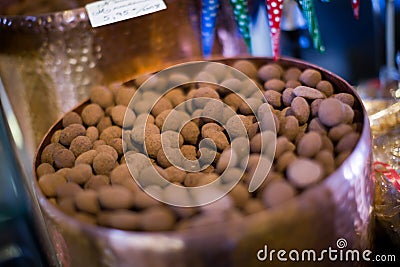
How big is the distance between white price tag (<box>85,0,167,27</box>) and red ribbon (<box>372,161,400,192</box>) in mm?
444

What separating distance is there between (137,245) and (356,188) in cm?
24

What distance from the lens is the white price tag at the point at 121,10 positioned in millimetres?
767

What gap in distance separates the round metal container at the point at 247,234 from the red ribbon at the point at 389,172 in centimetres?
23

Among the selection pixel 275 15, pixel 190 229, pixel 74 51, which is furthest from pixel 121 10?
pixel 190 229

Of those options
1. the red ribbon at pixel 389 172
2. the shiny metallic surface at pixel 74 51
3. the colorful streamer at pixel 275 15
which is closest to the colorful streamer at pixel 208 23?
the shiny metallic surface at pixel 74 51

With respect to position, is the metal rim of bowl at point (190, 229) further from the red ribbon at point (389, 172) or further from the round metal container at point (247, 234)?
the red ribbon at point (389, 172)

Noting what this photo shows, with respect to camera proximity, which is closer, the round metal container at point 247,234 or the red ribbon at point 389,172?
the round metal container at point 247,234

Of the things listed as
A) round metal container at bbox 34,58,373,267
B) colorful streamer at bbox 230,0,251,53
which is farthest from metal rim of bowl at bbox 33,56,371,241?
colorful streamer at bbox 230,0,251,53

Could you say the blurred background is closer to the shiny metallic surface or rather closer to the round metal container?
the shiny metallic surface

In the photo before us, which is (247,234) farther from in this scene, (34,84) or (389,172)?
(34,84)

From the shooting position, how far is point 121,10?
769 millimetres

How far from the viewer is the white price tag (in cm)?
77

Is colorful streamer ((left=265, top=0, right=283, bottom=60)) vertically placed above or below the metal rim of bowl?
above

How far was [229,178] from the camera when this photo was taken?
500 millimetres
